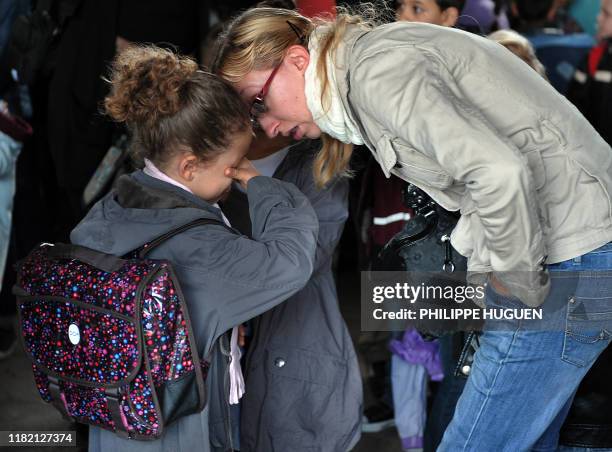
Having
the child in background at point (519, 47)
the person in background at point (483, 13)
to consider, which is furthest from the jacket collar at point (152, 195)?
the person in background at point (483, 13)

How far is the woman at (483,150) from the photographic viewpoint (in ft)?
5.08

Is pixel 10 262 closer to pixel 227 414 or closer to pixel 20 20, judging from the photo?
pixel 20 20

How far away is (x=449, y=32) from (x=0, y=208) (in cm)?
213

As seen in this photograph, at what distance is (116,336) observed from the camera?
1.77 metres

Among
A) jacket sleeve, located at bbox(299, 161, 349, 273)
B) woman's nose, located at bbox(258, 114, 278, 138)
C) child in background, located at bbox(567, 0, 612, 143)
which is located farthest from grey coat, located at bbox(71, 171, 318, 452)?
child in background, located at bbox(567, 0, 612, 143)

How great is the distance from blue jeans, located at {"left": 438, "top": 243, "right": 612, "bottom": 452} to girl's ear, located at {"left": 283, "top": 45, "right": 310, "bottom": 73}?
66 centimetres

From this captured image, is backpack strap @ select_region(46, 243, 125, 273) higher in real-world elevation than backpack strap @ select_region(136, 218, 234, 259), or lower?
lower

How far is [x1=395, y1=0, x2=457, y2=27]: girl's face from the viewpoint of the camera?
2.94 m

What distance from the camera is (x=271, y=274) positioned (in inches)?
71.2

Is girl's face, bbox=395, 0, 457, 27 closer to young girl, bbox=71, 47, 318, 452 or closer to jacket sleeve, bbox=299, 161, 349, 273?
jacket sleeve, bbox=299, 161, 349, 273

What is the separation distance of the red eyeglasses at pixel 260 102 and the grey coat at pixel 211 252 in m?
0.16

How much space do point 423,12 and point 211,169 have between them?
4.38 ft

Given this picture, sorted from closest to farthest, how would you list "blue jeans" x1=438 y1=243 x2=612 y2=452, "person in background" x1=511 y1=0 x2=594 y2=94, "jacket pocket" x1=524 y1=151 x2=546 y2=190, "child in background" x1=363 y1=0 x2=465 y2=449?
"jacket pocket" x1=524 y1=151 x2=546 y2=190
"blue jeans" x1=438 y1=243 x2=612 y2=452
"child in background" x1=363 y1=0 x2=465 y2=449
"person in background" x1=511 y1=0 x2=594 y2=94

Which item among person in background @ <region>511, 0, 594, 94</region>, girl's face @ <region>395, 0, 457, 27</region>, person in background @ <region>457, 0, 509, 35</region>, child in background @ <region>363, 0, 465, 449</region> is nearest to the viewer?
child in background @ <region>363, 0, 465, 449</region>
